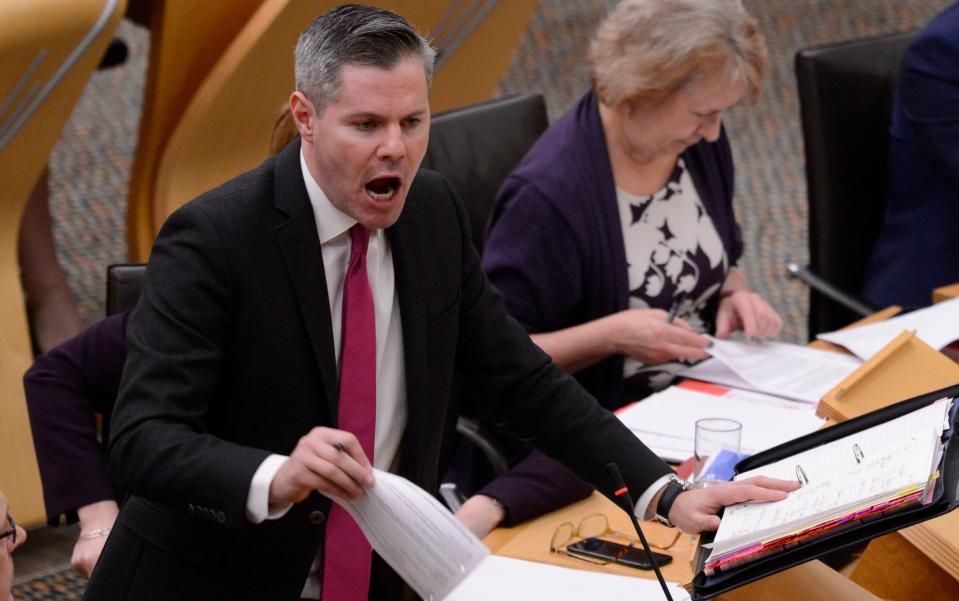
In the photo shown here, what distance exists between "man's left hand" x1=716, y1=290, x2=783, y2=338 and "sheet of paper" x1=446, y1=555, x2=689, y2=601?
998 mm

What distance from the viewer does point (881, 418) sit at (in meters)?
1.65

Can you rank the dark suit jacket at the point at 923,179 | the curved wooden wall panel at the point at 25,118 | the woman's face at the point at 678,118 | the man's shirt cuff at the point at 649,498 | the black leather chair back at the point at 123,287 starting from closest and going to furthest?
the man's shirt cuff at the point at 649,498, the black leather chair back at the point at 123,287, the woman's face at the point at 678,118, the curved wooden wall panel at the point at 25,118, the dark suit jacket at the point at 923,179

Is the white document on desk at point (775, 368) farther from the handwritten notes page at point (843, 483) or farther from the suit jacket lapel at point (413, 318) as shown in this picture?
the suit jacket lapel at point (413, 318)

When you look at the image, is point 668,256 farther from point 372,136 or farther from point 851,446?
point 372,136

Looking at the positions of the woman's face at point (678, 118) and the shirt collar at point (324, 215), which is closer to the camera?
the shirt collar at point (324, 215)

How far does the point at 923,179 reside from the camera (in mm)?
3143

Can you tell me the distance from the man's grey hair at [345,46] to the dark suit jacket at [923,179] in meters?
1.94

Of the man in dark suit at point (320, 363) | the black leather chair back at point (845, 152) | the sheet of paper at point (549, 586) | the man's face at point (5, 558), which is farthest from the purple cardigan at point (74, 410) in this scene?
the black leather chair back at point (845, 152)

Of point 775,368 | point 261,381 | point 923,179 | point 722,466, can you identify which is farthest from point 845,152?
point 261,381

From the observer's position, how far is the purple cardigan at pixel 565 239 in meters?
2.54

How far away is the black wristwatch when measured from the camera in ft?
5.57

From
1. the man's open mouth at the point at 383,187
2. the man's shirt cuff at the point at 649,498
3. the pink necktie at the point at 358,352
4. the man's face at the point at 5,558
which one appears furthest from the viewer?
the man's shirt cuff at the point at 649,498

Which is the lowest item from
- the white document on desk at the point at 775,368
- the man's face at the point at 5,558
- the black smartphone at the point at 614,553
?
the white document on desk at the point at 775,368

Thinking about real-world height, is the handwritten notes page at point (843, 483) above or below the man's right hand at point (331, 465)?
below
